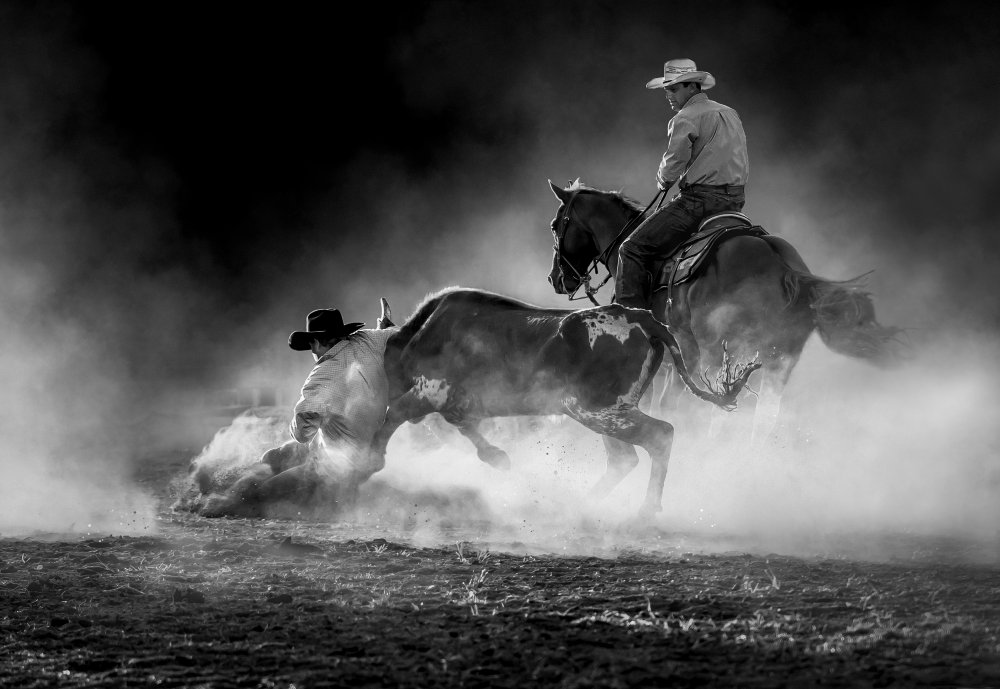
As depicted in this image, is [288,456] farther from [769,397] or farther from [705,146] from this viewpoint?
[705,146]

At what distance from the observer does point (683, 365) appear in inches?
237

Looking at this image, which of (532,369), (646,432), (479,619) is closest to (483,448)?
(532,369)

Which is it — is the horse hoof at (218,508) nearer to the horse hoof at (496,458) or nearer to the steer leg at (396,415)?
the steer leg at (396,415)

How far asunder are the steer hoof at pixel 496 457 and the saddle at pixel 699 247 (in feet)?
4.55

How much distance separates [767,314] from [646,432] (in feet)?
3.73

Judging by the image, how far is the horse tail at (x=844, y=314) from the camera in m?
6.30

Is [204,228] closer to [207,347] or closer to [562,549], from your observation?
[207,347]

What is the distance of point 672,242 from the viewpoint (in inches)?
265

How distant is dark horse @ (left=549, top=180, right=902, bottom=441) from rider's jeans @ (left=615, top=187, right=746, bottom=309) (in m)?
0.15

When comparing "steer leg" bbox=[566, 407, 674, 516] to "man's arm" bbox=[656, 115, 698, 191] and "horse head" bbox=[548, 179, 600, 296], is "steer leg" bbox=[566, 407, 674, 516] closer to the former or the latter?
"man's arm" bbox=[656, 115, 698, 191]

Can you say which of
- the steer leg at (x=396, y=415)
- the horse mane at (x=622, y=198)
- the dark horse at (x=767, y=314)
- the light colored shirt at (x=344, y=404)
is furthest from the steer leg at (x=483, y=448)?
the horse mane at (x=622, y=198)

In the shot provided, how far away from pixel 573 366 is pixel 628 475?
50.2 inches

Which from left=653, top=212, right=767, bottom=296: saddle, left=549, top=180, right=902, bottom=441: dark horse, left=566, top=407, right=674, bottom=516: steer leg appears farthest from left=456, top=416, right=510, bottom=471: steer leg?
left=653, top=212, right=767, bottom=296: saddle

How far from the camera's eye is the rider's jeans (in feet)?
22.1
